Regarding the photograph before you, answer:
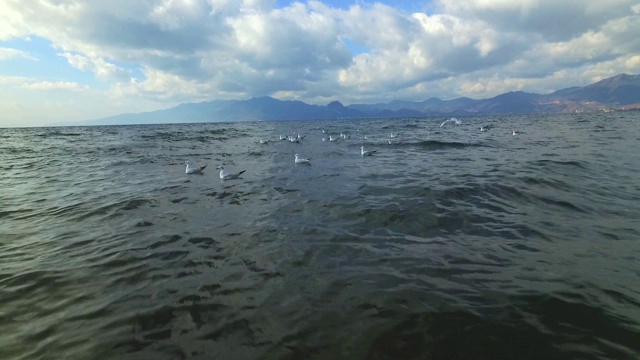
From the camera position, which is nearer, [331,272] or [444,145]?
[331,272]

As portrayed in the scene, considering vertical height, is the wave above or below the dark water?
above

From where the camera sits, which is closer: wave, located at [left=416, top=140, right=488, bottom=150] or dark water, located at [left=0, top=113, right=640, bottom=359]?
dark water, located at [left=0, top=113, right=640, bottom=359]

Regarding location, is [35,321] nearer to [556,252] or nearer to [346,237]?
[346,237]

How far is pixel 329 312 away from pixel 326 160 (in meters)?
17.8

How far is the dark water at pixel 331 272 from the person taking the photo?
439 centimetres

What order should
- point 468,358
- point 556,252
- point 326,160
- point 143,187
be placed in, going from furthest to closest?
1. point 326,160
2. point 143,187
3. point 556,252
4. point 468,358

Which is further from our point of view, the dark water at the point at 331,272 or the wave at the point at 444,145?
the wave at the point at 444,145

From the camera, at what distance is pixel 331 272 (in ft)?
20.6

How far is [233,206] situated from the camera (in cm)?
1125

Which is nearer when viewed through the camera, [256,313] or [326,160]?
[256,313]

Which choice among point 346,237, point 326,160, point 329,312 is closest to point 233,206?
point 346,237

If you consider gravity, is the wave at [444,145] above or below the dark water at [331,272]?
above

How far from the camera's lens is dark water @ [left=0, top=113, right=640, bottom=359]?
14.4 feet

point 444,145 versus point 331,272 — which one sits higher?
point 444,145
